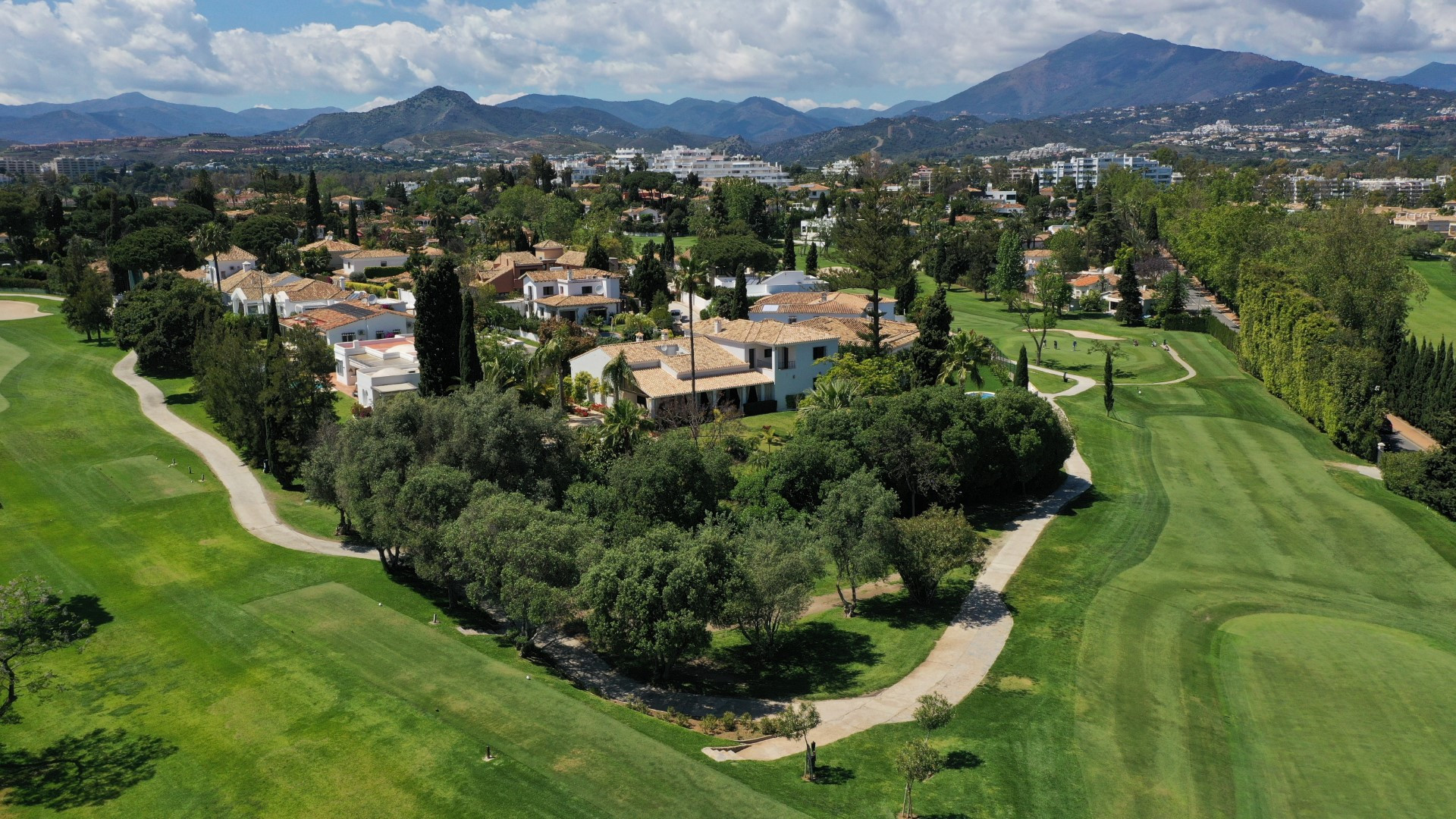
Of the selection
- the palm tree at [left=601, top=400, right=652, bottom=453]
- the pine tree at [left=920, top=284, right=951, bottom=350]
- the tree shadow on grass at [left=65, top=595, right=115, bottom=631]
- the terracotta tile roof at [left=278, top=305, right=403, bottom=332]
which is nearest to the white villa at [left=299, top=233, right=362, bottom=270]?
the terracotta tile roof at [left=278, top=305, right=403, bottom=332]

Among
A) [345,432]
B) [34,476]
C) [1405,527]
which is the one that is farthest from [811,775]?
[34,476]

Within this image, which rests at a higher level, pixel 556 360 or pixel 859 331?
pixel 859 331

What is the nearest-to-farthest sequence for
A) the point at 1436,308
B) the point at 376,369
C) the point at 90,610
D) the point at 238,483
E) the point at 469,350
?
the point at 90,610, the point at 238,483, the point at 469,350, the point at 376,369, the point at 1436,308

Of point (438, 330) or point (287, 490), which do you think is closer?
point (287, 490)

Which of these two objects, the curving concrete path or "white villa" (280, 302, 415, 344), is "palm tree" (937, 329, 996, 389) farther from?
"white villa" (280, 302, 415, 344)

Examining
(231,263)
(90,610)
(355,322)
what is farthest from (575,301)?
(90,610)

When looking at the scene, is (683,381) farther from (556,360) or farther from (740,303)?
(740,303)

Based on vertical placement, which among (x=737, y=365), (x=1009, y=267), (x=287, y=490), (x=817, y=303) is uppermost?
(x=1009, y=267)
